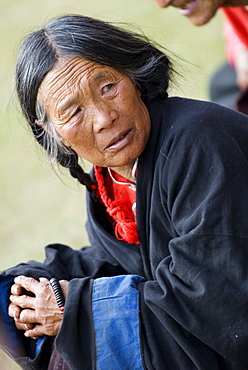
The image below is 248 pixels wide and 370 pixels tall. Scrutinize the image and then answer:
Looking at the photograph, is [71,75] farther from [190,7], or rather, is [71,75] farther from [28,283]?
[190,7]

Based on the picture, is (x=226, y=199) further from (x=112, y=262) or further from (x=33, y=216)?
(x=33, y=216)

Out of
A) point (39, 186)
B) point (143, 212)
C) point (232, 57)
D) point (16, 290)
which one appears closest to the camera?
point (143, 212)

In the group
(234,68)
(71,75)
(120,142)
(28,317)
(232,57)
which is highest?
(71,75)

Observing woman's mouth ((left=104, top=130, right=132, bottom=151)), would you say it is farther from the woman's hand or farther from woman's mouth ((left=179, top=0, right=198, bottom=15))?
woman's mouth ((left=179, top=0, right=198, bottom=15))

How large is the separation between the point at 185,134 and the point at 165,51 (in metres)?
0.56

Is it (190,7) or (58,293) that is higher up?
(190,7)

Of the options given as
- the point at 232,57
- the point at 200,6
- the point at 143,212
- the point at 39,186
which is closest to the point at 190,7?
the point at 200,6

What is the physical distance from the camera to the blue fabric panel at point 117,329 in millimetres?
1971

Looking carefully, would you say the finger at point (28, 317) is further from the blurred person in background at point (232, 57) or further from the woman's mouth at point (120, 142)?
the blurred person in background at point (232, 57)

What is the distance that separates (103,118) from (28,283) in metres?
0.76

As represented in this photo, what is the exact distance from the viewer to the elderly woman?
1.85 m

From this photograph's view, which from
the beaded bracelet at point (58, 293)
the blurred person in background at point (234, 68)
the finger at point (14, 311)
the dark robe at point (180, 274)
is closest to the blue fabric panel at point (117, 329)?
the dark robe at point (180, 274)

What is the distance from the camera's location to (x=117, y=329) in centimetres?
199

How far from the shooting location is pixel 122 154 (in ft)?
6.74
